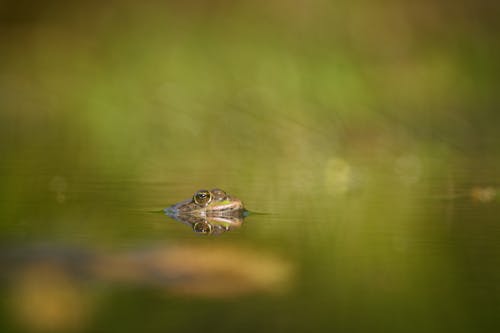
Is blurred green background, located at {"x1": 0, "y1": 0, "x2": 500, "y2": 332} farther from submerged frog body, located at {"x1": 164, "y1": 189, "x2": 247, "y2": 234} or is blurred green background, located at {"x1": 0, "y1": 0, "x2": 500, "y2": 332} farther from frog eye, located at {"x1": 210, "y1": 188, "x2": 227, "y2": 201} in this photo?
frog eye, located at {"x1": 210, "y1": 188, "x2": 227, "y2": 201}

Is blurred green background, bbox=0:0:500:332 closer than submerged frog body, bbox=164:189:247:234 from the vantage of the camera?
Yes

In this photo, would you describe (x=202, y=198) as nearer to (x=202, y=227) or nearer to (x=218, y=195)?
(x=218, y=195)

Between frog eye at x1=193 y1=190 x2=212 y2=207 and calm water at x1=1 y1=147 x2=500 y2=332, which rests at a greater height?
frog eye at x1=193 y1=190 x2=212 y2=207

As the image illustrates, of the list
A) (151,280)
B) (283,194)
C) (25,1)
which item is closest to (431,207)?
(283,194)

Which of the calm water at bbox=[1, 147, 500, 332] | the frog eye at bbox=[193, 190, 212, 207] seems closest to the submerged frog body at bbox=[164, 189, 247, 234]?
the frog eye at bbox=[193, 190, 212, 207]

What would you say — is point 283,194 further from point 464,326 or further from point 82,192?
point 464,326
